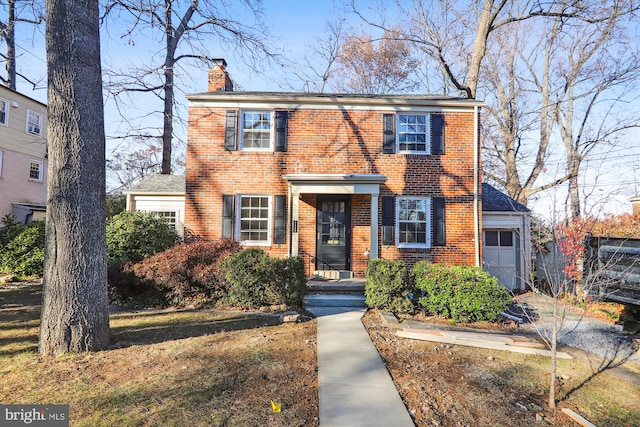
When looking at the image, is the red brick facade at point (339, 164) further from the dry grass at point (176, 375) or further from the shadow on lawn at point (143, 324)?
the dry grass at point (176, 375)

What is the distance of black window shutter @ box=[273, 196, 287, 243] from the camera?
10.0 m

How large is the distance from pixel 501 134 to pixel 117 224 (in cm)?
2013

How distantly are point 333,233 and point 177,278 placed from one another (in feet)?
15.6

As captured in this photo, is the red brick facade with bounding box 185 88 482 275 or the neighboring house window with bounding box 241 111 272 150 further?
the neighboring house window with bounding box 241 111 272 150

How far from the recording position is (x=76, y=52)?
14.7ft

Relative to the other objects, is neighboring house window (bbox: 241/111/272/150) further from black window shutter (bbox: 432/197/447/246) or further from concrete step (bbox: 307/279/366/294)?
black window shutter (bbox: 432/197/447/246)

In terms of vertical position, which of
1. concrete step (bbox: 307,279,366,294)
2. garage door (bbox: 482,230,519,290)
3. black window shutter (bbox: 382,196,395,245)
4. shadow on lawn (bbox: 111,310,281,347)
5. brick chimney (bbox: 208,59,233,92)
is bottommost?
shadow on lawn (bbox: 111,310,281,347)

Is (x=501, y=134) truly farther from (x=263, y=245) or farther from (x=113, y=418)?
(x=113, y=418)

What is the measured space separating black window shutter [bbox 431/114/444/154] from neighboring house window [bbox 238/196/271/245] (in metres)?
5.37

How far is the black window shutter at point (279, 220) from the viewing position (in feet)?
32.9

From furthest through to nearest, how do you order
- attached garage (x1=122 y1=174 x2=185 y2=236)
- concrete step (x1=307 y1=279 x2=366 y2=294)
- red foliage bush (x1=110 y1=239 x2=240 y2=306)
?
1. attached garage (x1=122 y1=174 x2=185 y2=236)
2. concrete step (x1=307 y1=279 x2=366 y2=294)
3. red foliage bush (x1=110 y1=239 x2=240 y2=306)

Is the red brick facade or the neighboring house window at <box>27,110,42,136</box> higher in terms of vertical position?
the neighboring house window at <box>27,110,42,136</box>

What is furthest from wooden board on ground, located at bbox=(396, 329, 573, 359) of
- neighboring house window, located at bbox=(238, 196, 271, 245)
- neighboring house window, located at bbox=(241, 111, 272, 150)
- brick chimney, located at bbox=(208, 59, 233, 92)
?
brick chimney, located at bbox=(208, 59, 233, 92)

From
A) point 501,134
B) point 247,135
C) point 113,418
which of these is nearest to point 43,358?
point 113,418
